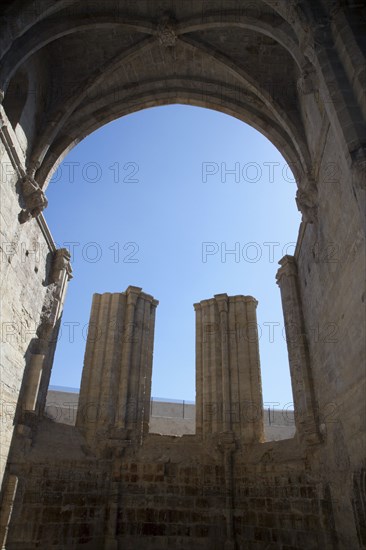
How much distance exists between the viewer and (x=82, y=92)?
9.52 meters

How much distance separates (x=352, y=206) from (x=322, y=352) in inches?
119

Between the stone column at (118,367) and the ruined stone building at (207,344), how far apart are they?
6 centimetres

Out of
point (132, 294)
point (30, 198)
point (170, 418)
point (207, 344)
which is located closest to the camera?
point (30, 198)

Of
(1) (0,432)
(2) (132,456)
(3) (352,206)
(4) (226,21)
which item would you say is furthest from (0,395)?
(4) (226,21)

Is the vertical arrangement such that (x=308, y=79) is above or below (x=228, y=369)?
above

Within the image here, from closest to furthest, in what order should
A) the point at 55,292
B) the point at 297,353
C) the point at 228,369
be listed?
1. the point at 297,353
2. the point at 55,292
3. the point at 228,369

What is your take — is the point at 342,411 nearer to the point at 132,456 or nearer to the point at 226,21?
the point at 132,456

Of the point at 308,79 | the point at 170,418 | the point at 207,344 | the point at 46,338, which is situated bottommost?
the point at 46,338

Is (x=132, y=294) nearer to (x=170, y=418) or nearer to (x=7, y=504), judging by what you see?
(x=7, y=504)

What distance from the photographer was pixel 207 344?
466 inches

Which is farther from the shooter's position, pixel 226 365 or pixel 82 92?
pixel 226 365

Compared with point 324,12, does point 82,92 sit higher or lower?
higher

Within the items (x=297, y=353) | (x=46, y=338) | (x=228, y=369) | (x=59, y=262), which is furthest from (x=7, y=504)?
(x=297, y=353)

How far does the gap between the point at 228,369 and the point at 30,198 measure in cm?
694
